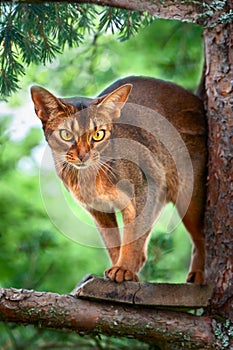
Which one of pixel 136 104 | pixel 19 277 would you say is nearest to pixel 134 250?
pixel 136 104

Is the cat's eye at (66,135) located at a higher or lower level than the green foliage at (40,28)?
lower

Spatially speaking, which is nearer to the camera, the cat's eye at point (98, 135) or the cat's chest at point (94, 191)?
the cat's eye at point (98, 135)

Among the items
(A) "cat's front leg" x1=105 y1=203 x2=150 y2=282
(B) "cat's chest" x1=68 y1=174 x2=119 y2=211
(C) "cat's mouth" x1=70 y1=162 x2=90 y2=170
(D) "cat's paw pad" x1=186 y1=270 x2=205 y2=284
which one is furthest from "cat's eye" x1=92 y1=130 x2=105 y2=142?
(D) "cat's paw pad" x1=186 y1=270 x2=205 y2=284

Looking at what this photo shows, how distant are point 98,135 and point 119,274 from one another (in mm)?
593

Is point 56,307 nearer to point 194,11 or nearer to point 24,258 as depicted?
point 194,11

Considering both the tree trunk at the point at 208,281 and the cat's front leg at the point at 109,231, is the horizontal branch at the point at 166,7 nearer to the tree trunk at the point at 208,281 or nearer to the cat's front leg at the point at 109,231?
the tree trunk at the point at 208,281

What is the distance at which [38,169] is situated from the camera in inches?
163

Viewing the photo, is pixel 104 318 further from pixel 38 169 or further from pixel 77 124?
pixel 38 169

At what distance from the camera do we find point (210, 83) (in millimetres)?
3023

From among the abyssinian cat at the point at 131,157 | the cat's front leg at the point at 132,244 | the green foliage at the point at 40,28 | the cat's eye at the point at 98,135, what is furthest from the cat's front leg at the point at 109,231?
the green foliage at the point at 40,28

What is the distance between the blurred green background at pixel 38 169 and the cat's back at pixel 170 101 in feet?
1.67

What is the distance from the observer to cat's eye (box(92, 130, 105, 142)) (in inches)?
106

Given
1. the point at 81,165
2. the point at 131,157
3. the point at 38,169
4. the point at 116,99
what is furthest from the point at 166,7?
the point at 38,169

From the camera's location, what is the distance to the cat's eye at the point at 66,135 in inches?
106
